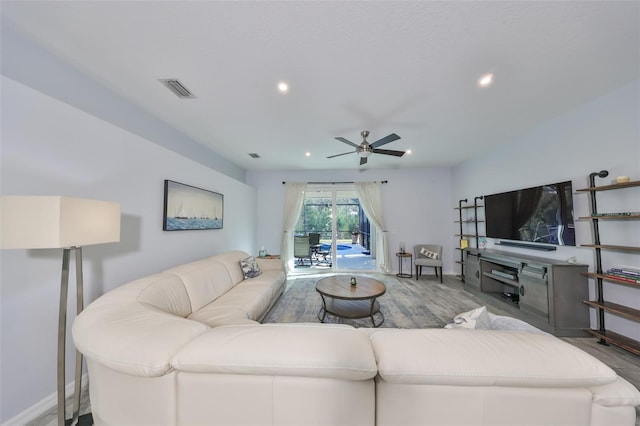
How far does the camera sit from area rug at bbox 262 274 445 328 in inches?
109

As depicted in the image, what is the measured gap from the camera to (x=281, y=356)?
2.66 feet

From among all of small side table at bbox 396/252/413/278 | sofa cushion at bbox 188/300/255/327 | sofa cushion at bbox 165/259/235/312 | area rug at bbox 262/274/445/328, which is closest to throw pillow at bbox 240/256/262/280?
sofa cushion at bbox 165/259/235/312

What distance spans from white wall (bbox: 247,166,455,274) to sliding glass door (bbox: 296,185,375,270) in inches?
16.2

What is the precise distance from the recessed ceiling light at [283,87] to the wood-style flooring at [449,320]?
3.02 metres

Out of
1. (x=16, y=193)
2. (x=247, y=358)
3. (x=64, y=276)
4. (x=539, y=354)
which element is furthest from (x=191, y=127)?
(x=539, y=354)

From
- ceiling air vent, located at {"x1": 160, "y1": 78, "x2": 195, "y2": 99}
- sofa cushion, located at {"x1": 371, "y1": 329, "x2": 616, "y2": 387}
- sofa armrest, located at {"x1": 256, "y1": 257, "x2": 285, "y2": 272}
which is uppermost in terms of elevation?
ceiling air vent, located at {"x1": 160, "y1": 78, "x2": 195, "y2": 99}

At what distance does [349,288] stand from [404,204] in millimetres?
3346

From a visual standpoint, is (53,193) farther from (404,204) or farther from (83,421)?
(404,204)

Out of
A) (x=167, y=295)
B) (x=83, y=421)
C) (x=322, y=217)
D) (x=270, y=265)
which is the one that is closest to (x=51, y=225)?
(x=167, y=295)

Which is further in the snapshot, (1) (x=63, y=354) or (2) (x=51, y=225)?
(1) (x=63, y=354)

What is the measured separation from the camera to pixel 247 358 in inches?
32.3

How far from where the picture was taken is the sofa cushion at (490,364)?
790 millimetres

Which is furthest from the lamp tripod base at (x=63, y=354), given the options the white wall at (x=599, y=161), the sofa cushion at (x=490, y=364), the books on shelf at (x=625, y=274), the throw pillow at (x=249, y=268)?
the white wall at (x=599, y=161)

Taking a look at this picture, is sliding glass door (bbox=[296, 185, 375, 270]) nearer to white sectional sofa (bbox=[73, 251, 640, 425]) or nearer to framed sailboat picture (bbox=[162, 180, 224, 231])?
framed sailboat picture (bbox=[162, 180, 224, 231])
